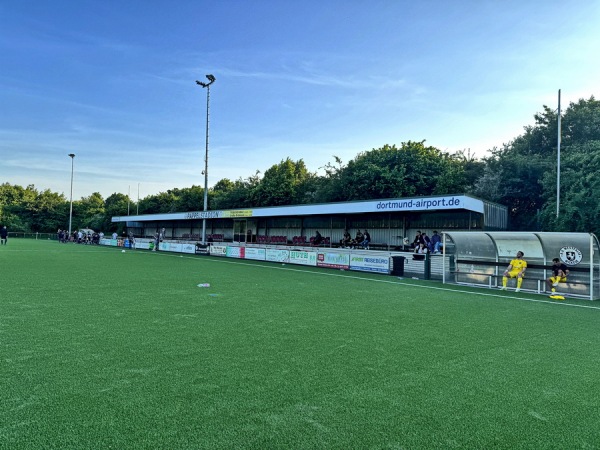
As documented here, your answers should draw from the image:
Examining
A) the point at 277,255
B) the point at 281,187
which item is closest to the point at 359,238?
the point at 277,255

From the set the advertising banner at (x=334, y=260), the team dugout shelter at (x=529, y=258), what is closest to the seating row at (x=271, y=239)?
the advertising banner at (x=334, y=260)

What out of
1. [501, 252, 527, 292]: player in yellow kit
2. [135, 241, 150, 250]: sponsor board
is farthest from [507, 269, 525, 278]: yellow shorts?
[135, 241, 150, 250]: sponsor board

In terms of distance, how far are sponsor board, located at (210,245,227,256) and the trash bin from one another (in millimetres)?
13698

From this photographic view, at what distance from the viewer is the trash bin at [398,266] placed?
17.2 m

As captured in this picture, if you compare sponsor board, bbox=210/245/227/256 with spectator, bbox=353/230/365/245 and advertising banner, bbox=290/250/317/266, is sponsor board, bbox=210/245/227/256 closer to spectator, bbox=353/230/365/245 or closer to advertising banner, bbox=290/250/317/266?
advertising banner, bbox=290/250/317/266

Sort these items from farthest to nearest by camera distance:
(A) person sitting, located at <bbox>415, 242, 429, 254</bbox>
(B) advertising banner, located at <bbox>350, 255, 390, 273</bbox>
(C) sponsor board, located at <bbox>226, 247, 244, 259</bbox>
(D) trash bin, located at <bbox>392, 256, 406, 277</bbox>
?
(C) sponsor board, located at <bbox>226, 247, 244, 259</bbox> < (A) person sitting, located at <bbox>415, 242, 429, 254</bbox> < (B) advertising banner, located at <bbox>350, 255, 390, 273</bbox> < (D) trash bin, located at <bbox>392, 256, 406, 277</bbox>

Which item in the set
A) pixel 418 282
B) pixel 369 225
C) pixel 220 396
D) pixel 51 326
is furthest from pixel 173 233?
pixel 220 396

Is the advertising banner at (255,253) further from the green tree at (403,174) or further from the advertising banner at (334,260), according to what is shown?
the green tree at (403,174)

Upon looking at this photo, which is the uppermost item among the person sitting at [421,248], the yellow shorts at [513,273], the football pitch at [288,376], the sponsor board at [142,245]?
the person sitting at [421,248]

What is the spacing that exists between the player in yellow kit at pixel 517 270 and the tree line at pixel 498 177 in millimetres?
10499

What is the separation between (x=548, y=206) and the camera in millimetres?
23469

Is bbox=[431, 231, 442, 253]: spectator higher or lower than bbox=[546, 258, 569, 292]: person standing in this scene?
higher

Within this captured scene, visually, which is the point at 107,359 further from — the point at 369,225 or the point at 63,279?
the point at 369,225

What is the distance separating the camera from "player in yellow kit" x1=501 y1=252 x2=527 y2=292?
12977mm
